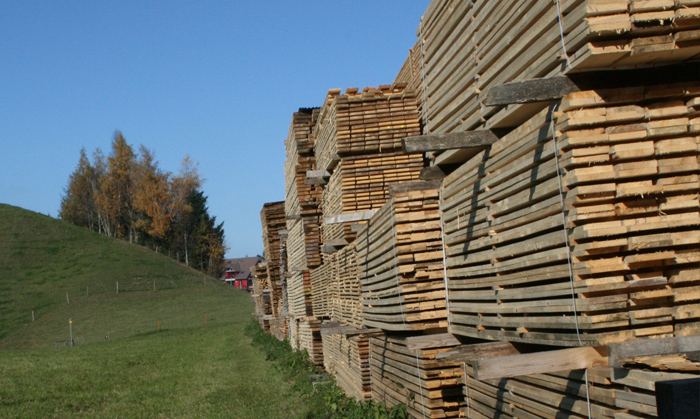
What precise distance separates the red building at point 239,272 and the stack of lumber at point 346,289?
347ft

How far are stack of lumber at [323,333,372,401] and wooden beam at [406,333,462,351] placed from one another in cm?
301

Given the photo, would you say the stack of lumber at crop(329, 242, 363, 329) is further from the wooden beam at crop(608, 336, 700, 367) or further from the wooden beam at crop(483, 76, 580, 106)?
the wooden beam at crop(608, 336, 700, 367)

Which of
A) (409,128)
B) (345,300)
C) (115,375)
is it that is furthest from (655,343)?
(115,375)

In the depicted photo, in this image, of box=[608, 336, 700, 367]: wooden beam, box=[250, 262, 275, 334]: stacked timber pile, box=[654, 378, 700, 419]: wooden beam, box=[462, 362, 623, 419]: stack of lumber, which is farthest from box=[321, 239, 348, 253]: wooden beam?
box=[250, 262, 275, 334]: stacked timber pile

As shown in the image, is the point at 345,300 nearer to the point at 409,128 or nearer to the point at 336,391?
the point at 336,391

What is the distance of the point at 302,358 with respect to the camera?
19.5 meters

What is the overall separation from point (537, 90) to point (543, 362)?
186 centimetres

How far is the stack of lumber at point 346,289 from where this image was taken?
462 inches

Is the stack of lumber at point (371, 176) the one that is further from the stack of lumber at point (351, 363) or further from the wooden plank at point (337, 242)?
the stack of lumber at point (351, 363)

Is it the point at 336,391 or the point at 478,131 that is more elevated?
the point at 478,131

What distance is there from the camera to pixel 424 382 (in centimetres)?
774

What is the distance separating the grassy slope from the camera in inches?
615

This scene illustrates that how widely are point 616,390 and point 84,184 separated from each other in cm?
9586

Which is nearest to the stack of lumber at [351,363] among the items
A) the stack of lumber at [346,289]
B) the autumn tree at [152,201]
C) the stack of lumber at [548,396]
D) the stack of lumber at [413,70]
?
the stack of lumber at [346,289]
